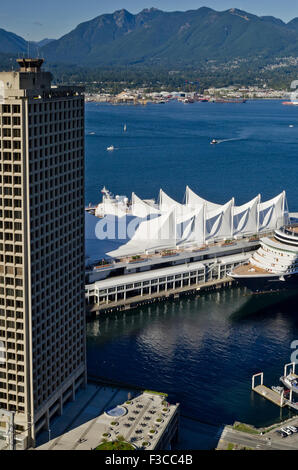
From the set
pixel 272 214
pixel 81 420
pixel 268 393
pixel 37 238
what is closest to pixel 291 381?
pixel 268 393

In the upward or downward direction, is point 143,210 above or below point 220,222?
above

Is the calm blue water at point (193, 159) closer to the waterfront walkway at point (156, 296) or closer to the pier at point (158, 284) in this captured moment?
the pier at point (158, 284)

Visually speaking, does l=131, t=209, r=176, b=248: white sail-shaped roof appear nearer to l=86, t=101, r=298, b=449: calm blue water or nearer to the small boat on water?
l=86, t=101, r=298, b=449: calm blue water

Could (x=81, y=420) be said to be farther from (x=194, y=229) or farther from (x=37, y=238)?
(x=194, y=229)

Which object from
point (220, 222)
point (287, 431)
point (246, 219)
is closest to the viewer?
point (287, 431)

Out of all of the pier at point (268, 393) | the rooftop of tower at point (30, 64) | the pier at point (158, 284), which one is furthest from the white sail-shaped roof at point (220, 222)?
the rooftop of tower at point (30, 64)

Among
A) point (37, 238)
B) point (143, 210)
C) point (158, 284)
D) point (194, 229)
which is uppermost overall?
point (37, 238)

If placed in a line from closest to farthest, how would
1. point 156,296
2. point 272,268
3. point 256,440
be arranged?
Answer: point 256,440 → point 156,296 → point 272,268
